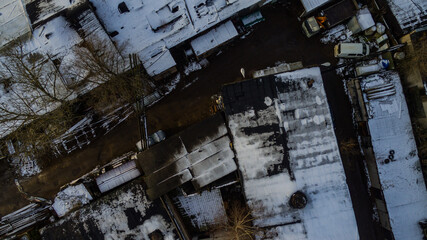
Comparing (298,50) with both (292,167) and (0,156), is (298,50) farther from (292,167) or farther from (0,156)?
(0,156)

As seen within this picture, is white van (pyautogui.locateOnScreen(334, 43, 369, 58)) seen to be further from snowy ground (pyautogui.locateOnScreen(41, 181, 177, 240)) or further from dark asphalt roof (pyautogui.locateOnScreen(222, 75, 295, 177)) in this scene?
snowy ground (pyautogui.locateOnScreen(41, 181, 177, 240))

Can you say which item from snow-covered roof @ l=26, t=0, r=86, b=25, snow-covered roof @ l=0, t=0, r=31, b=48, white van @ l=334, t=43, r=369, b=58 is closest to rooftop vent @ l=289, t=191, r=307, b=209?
white van @ l=334, t=43, r=369, b=58

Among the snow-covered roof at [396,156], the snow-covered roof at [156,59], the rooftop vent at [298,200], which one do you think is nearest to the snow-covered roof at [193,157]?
the rooftop vent at [298,200]

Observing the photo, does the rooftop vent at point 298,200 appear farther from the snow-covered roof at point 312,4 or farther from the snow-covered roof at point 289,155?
the snow-covered roof at point 312,4

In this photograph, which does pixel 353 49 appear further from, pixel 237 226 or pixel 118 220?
pixel 118 220

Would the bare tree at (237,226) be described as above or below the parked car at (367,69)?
below
